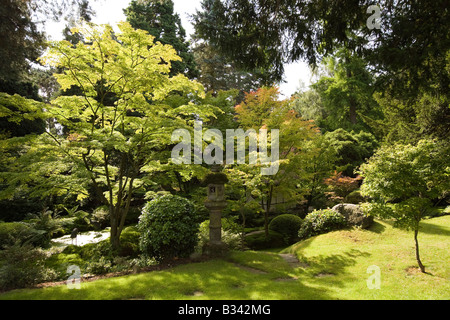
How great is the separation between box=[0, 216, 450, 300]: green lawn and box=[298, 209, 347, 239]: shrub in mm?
844

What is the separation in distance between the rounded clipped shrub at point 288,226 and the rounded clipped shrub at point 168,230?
21.5ft

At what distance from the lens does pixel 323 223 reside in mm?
10250

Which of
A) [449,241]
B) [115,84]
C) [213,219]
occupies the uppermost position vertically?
[115,84]

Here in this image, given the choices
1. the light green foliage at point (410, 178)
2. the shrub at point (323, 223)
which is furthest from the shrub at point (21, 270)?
the shrub at point (323, 223)

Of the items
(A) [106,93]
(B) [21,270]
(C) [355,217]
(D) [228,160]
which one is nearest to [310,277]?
(C) [355,217]

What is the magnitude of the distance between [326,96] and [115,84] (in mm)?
21100

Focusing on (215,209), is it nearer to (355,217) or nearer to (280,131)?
(280,131)

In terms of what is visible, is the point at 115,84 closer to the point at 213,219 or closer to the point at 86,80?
the point at 86,80

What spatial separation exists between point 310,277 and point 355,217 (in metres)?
4.71

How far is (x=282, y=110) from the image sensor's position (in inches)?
480

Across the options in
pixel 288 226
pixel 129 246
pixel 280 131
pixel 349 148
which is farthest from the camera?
pixel 349 148

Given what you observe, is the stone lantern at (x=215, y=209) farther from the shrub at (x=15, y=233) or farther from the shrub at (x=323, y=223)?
the shrub at (x=15, y=233)

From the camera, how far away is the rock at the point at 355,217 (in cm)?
984

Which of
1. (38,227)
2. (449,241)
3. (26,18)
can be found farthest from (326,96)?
(38,227)
